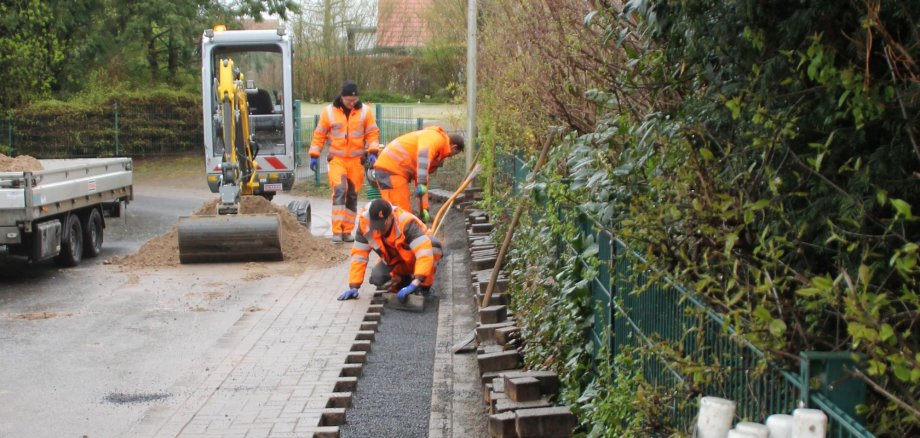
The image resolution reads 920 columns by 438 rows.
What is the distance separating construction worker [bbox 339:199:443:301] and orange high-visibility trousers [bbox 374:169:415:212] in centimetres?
239

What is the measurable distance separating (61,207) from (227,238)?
2.04m

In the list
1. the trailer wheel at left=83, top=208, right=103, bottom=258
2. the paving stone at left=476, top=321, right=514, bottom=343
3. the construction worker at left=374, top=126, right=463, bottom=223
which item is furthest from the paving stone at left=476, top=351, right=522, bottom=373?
the trailer wheel at left=83, top=208, right=103, bottom=258

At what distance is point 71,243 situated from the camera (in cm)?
1357

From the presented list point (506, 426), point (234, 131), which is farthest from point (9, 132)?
point (506, 426)

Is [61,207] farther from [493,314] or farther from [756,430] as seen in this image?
[756,430]

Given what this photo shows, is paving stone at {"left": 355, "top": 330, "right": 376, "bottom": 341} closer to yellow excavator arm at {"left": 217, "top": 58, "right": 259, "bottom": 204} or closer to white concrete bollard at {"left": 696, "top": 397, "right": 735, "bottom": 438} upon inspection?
yellow excavator arm at {"left": 217, "top": 58, "right": 259, "bottom": 204}

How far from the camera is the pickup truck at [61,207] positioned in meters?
11.8

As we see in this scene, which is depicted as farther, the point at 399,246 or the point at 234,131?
the point at 234,131

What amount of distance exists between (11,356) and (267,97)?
407 inches

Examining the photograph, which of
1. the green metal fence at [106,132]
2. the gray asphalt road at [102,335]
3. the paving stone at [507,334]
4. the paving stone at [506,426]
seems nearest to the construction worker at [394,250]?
the gray asphalt road at [102,335]

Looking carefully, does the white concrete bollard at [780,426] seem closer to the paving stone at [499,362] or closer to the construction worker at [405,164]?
the paving stone at [499,362]

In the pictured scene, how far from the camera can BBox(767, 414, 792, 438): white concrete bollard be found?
2574mm

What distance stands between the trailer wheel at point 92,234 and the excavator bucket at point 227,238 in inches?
69.1

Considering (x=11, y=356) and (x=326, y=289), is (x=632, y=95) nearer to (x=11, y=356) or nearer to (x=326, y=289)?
(x=11, y=356)
